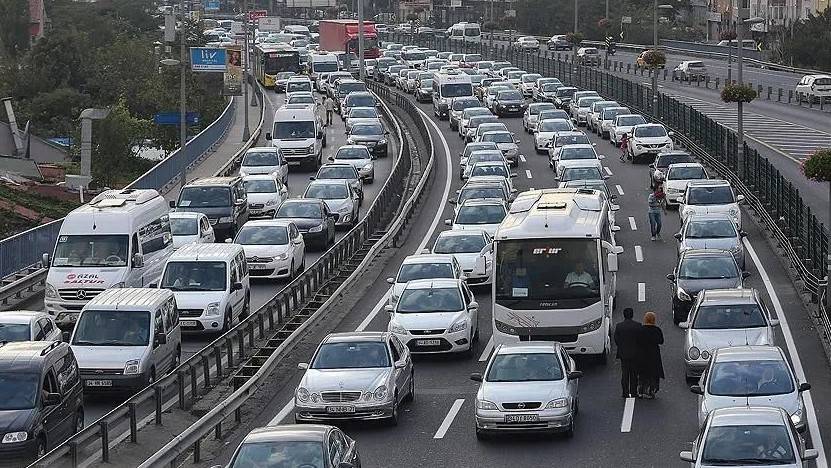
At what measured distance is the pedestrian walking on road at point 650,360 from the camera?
2634 centimetres

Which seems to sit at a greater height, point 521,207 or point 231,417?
point 521,207

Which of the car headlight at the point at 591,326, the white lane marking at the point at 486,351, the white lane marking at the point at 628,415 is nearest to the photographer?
the white lane marking at the point at 628,415

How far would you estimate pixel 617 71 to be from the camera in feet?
393

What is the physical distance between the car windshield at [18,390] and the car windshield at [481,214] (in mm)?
21443

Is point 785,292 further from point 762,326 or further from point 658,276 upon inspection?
point 762,326

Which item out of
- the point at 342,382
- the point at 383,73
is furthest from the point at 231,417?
the point at 383,73

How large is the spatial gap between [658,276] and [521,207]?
8.95 metres

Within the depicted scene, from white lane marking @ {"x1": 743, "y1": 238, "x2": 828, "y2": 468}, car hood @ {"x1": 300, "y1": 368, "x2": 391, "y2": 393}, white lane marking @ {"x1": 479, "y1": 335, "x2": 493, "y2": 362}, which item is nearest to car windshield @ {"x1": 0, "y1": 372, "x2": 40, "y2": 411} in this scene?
car hood @ {"x1": 300, "y1": 368, "x2": 391, "y2": 393}

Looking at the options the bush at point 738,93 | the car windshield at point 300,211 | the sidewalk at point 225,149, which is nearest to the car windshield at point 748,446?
the car windshield at point 300,211

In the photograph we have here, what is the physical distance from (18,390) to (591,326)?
1090 centimetres

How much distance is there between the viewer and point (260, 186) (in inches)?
2051

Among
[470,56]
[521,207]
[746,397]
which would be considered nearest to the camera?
[746,397]

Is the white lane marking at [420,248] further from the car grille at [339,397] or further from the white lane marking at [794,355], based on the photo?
the white lane marking at [794,355]

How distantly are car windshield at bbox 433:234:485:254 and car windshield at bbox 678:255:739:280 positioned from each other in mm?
6317
